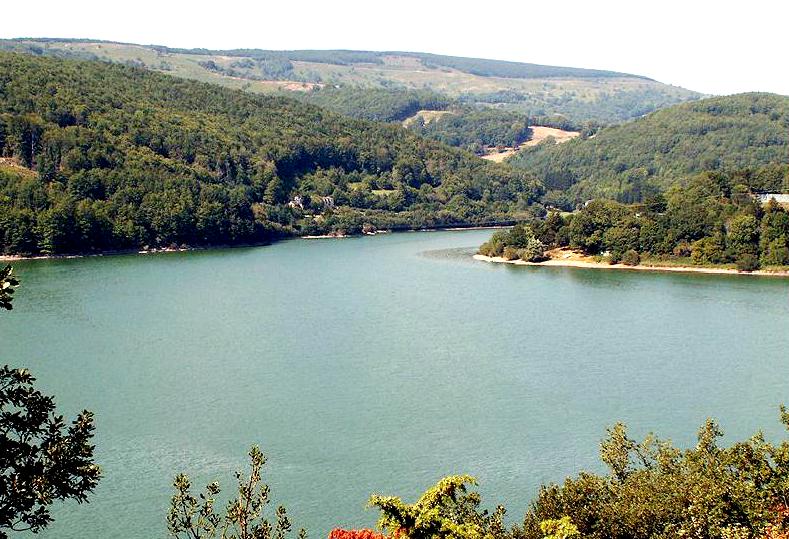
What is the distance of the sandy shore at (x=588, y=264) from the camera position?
75938 millimetres

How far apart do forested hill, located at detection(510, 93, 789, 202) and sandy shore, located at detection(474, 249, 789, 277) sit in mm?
52166

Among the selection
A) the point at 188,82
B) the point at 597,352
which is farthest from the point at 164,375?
the point at 188,82

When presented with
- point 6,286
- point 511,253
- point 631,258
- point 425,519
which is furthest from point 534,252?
→ point 6,286

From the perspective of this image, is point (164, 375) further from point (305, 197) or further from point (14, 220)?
point (305, 197)

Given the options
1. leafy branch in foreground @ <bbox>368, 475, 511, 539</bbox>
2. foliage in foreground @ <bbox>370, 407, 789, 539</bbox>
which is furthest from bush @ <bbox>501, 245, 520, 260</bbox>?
leafy branch in foreground @ <bbox>368, 475, 511, 539</bbox>

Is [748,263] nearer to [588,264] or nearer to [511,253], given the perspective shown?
[588,264]

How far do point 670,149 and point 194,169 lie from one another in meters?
87.4

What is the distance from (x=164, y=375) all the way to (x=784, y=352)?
30.4 m

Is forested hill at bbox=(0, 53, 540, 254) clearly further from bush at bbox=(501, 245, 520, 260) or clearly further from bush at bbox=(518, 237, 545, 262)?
bush at bbox=(518, 237, 545, 262)

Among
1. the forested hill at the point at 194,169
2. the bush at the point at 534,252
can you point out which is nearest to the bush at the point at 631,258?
the bush at the point at 534,252

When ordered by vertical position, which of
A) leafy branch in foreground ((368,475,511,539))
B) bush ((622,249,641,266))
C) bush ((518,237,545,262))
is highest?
leafy branch in foreground ((368,475,511,539))

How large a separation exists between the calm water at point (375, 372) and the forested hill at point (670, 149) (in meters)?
77.7

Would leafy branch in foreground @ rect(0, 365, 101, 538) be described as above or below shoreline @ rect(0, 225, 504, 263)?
above

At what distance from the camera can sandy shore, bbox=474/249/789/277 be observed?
75.9 meters
